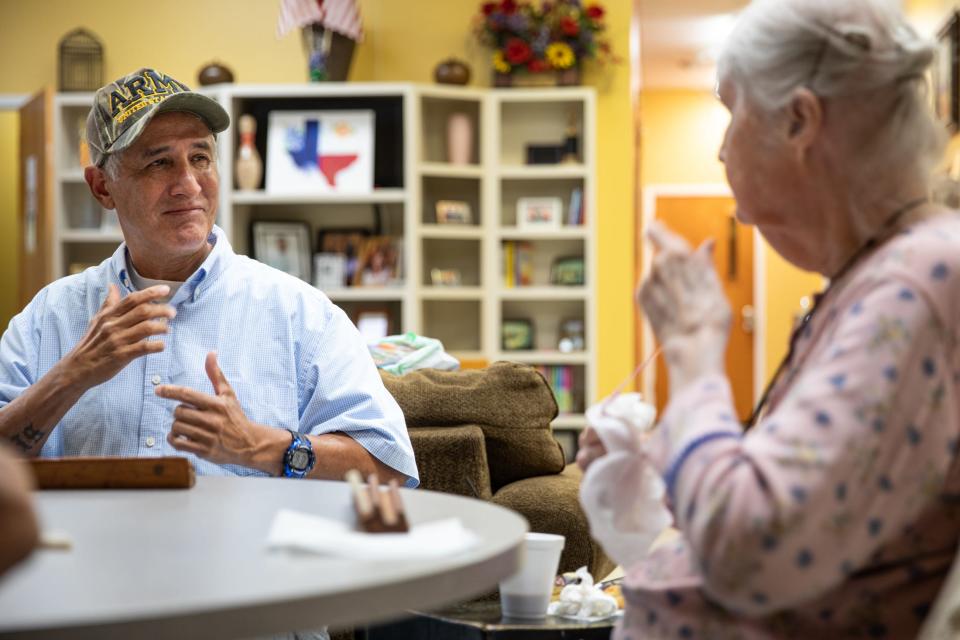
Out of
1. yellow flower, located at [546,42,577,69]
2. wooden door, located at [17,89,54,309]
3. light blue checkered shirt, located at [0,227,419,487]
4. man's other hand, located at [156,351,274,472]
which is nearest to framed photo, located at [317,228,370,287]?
yellow flower, located at [546,42,577,69]

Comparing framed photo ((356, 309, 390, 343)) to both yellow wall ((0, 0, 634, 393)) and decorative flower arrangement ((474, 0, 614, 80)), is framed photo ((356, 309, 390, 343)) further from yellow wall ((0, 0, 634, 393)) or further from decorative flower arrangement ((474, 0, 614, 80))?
decorative flower arrangement ((474, 0, 614, 80))

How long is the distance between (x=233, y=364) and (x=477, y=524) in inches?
34.3

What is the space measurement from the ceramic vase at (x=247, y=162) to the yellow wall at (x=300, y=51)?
52 centimetres

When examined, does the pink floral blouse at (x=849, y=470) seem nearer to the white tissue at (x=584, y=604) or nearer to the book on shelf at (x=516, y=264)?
the white tissue at (x=584, y=604)

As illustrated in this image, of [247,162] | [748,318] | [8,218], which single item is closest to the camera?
[247,162]

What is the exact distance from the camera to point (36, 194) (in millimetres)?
5832

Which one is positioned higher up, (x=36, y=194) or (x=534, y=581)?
(x=36, y=194)

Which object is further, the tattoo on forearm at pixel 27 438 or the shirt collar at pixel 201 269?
the shirt collar at pixel 201 269

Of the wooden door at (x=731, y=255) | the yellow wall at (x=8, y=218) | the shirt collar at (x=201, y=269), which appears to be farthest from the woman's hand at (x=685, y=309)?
the wooden door at (x=731, y=255)

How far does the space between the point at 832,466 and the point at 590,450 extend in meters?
0.46

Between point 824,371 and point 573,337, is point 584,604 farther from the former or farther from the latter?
point 573,337

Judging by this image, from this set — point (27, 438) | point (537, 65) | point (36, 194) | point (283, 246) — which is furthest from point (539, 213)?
point (27, 438)

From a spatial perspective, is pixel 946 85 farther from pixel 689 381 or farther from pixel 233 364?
pixel 689 381

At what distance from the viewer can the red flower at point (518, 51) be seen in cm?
567
